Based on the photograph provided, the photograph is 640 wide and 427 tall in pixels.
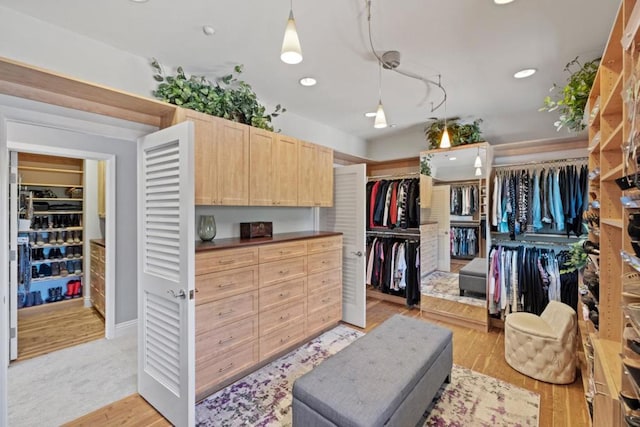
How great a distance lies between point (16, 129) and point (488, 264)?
17.7 feet

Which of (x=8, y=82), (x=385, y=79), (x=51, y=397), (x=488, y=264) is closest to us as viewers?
(x=8, y=82)

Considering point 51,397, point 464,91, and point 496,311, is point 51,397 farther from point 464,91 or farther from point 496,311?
point 464,91

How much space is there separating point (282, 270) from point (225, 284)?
624mm

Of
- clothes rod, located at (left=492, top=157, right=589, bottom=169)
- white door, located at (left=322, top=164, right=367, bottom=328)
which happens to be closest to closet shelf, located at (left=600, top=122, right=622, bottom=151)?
clothes rod, located at (left=492, top=157, right=589, bottom=169)

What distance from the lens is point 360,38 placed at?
2.10m

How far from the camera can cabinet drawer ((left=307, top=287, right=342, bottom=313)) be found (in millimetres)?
3064

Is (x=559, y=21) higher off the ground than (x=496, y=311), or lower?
higher

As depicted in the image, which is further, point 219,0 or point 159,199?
point 159,199

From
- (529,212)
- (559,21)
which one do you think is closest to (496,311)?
(529,212)

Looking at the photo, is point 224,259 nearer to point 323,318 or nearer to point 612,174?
point 323,318

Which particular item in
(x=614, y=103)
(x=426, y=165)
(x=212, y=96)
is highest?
(x=212, y=96)

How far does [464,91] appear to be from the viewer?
118 inches

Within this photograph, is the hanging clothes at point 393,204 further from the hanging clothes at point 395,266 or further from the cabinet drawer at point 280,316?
the cabinet drawer at point 280,316

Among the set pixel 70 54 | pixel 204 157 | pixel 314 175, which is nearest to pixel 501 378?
pixel 314 175
